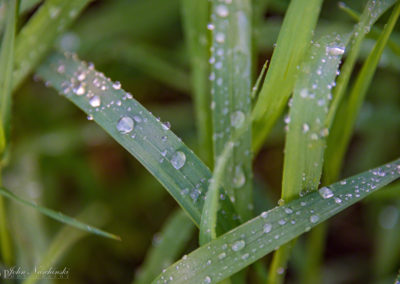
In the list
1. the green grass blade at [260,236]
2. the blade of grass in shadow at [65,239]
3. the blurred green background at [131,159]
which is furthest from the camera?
the blurred green background at [131,159]

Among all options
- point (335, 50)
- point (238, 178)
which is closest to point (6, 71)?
point (238, 178)

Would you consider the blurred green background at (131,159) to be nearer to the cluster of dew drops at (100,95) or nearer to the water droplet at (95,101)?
the cluster of dew drops at (100,95)

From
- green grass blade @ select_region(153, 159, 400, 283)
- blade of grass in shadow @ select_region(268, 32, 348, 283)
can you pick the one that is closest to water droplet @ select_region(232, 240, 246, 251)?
green grass blade @ select_region(153, 159, 400, 283)

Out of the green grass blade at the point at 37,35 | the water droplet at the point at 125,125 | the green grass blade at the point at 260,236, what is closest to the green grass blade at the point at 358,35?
the green grass blade at the point at 260,236

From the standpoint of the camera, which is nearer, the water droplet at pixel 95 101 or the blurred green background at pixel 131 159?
the water droplet at pixel 95 101

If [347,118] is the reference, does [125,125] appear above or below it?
above

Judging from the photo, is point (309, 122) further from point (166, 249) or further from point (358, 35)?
point (166, 249)
